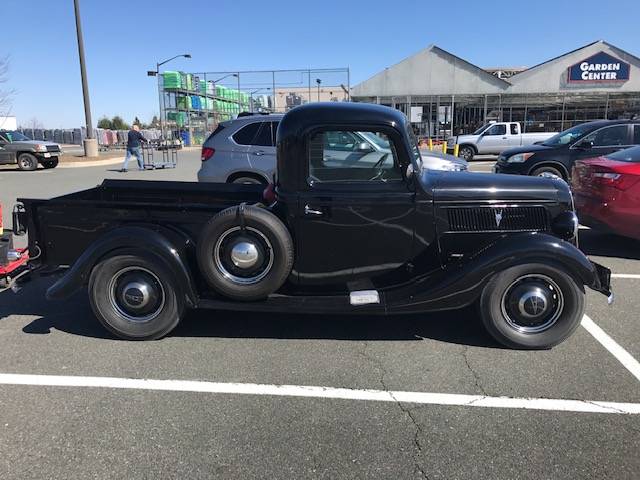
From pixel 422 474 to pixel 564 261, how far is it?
203 centimetres

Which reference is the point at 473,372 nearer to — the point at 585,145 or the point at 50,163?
the point at 585,145

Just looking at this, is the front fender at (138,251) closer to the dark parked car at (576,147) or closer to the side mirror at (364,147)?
the side mirror at (364,147)

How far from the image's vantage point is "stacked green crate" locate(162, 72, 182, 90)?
35688 mm

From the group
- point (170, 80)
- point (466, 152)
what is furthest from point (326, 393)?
point (170, 80)

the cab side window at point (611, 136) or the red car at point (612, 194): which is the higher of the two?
the cab side window at point (611, 136)

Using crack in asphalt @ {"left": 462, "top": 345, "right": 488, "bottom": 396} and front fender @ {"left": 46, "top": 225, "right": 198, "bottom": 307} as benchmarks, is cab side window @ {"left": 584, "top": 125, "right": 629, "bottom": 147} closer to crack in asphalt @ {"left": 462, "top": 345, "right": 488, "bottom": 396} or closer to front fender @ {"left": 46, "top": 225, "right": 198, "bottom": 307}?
crack in asphalt @ {"left": 462, "top": 345, "right": 488, "bottom": 396}

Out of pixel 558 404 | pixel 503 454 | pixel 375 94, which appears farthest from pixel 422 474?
pixel 375 94

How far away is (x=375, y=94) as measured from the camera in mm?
30906

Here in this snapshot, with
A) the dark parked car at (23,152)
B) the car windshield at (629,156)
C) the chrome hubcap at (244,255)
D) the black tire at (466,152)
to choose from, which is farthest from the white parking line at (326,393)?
the black tire at (466,152)

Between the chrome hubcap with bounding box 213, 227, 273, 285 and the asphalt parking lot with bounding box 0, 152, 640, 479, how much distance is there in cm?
59

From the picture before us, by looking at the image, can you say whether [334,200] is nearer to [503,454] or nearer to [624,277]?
[503,454]

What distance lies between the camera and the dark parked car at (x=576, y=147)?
1062 cm

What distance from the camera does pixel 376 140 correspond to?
3918 mm

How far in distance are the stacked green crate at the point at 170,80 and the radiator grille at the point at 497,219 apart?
117 ft
